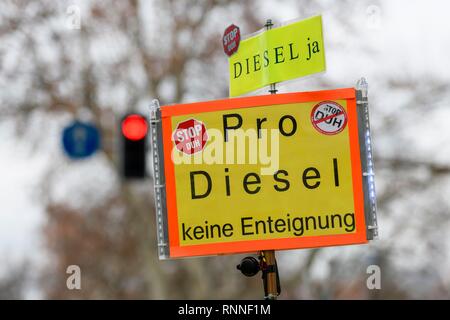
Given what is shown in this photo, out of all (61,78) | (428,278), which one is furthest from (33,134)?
(428,278)

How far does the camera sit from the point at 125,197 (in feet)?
107

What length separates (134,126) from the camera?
1102 centimetres

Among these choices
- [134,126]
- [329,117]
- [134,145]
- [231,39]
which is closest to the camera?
[329,117]

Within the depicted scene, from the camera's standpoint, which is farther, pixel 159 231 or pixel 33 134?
pixel 33 134

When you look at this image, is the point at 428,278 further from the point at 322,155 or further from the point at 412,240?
the point at 322,155

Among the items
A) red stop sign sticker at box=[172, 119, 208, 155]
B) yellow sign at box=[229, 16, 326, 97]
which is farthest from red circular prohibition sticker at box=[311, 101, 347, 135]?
red stop sign sticker at box=[172, 119, 208, 155]

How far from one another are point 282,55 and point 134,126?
136 inches

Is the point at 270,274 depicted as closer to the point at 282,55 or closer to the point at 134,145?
the point at 282,55

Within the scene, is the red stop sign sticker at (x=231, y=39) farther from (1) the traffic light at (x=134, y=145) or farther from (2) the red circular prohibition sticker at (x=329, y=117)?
(1) the traffic light at (x=134, y=145)

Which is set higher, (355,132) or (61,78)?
(61,78)

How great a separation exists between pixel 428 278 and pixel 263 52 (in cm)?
3800

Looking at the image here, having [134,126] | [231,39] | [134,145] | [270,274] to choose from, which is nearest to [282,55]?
[231,39]

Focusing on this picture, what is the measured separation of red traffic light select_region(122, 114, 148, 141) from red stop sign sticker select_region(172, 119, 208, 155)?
303 centimetres
